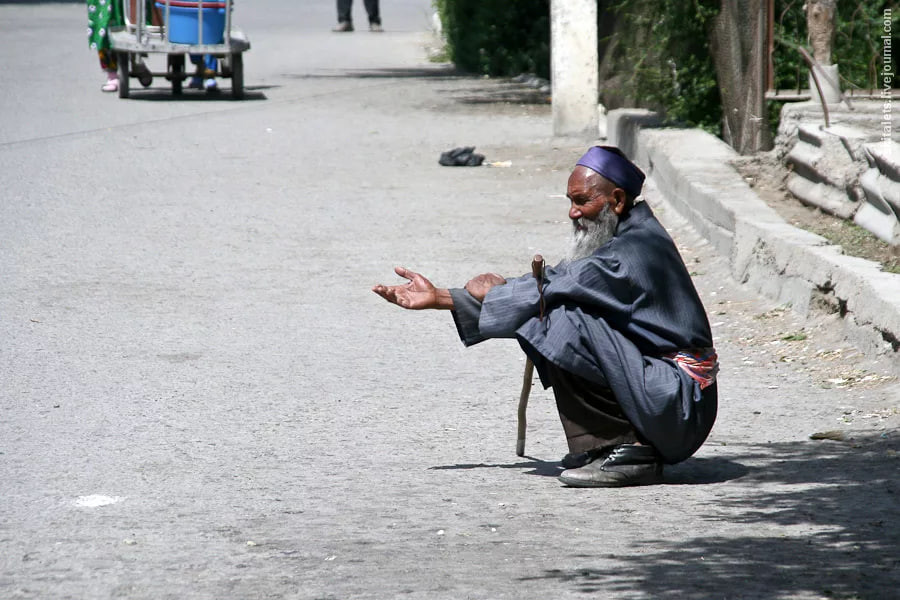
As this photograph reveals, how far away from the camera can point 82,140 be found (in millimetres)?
12945

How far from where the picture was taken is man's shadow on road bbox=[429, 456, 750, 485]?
14.8ft

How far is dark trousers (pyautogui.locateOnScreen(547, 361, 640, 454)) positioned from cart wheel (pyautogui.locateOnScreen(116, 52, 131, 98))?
12743 millimetres

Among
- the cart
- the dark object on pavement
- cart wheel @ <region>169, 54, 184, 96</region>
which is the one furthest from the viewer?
cart wheel @ <region>169, 54, 184, 96</region>

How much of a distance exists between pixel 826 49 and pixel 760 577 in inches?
300

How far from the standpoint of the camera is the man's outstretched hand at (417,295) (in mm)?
4289

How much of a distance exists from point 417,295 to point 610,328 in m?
0.64

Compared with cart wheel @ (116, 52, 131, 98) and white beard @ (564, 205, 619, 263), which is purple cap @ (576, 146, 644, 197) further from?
cart wheel @ (116, 52, 131, 98)

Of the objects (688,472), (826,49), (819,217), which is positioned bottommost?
(688,472)

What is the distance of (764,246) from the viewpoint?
7238 millimetres

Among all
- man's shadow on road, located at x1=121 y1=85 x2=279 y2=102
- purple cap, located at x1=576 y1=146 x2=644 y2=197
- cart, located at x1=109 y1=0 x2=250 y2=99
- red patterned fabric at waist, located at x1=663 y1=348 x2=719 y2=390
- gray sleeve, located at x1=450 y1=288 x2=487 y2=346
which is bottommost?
red patterned fabric at waist, located at x1=663 y1=348 x2=719 y2=390

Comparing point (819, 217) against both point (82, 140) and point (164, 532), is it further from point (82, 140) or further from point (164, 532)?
point (82, 140)

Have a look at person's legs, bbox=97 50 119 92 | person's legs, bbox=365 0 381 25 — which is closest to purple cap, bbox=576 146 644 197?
person's legs, bbox=97 50 119 92

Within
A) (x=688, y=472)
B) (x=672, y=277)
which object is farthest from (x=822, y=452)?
(x=672, y=277)

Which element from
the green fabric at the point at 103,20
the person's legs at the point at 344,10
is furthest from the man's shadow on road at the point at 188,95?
the person's legs at the point at 344,10
